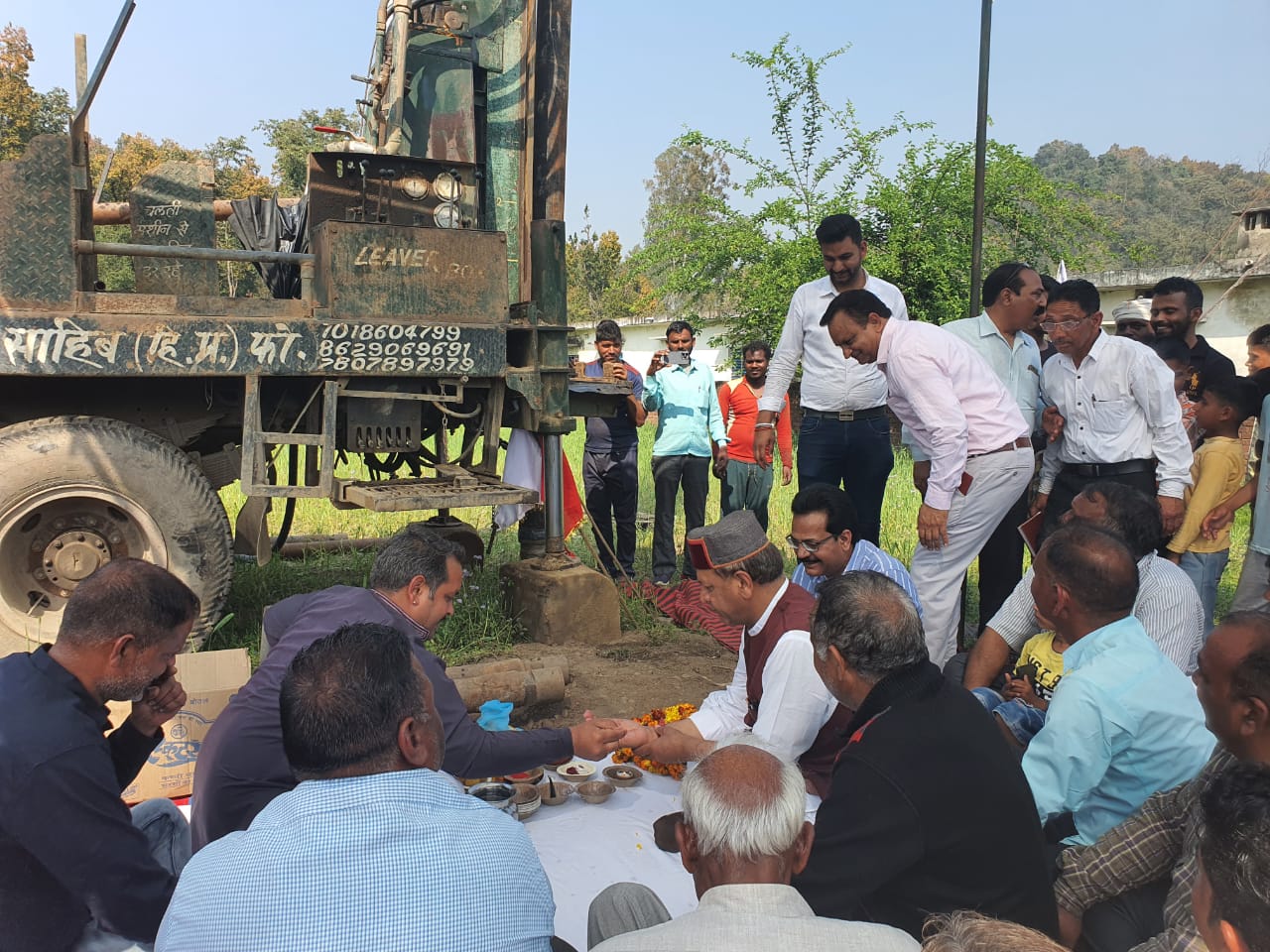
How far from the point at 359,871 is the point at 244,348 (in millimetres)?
3935

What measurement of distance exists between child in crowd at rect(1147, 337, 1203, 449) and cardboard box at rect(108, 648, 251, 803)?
4807 mm

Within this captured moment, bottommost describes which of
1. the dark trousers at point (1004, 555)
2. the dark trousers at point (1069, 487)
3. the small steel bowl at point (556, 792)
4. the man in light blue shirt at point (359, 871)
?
the small steel bowl at point (556, 792)

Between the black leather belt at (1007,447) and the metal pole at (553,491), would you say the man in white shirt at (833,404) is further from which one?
the metal pole at (553,491)

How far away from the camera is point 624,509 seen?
780 cm

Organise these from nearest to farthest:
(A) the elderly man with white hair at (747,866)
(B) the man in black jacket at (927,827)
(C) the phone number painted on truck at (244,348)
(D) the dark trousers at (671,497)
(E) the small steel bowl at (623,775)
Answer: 1. (A) the elderly man with white hair at (747,866)
2. (B) the man in black jacket at (927,827)
3. (E) the small steel bowl at (623,775)
4. (C) the phone number painted on truck at (244,348)
5. (D) the dark trousers at (671,497)

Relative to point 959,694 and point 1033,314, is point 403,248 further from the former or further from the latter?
point 959,694

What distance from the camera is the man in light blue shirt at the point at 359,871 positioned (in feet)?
4.93

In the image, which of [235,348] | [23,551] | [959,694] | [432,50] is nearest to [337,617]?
[959,694]

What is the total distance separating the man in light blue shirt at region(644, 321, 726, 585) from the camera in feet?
24.8

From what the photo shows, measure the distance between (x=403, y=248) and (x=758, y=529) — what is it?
2898mm

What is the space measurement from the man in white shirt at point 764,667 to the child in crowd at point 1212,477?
2722 mm

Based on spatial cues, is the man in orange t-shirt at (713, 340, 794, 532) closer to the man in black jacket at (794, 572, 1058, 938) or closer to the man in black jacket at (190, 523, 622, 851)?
the man in black jacket at (190, 523, 622, 851)

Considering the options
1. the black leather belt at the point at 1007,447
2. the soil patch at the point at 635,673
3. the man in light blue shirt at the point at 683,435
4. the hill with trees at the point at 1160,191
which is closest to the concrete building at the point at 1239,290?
the man in light blue shirt at the point at 683,435

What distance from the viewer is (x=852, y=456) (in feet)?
17.7
